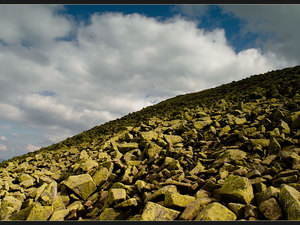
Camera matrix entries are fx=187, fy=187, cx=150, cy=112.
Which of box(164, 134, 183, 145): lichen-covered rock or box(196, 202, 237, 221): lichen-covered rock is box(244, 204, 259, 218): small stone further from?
box(164, 134, 183, 145): lichen-covered rock

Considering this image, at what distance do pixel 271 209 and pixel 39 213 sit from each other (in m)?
6.71

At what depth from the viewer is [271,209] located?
167 inches

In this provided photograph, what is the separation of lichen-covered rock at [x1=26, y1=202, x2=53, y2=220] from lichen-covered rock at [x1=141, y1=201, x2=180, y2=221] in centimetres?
364

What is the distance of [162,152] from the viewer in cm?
903

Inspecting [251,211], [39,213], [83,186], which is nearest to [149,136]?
[83,186]

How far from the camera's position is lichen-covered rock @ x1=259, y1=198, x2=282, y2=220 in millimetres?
4167

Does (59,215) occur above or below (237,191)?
below

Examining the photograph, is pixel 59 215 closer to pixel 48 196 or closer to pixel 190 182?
pixel 48 196

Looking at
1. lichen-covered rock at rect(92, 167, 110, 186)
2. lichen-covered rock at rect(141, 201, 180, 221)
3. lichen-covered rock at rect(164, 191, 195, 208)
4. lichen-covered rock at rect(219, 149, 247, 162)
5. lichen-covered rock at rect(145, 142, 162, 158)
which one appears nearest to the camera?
lichen-covered rock at rect(141, 201, 180, 221)

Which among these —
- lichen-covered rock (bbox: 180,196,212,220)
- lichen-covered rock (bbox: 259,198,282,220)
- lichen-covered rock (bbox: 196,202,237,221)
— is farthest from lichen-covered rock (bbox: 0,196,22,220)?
lichen-covered rock (bbox: 259,198,282,220)

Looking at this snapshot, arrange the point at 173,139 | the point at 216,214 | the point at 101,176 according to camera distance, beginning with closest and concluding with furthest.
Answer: the point at 216,214 < the point at 101,176 < the point at 173,139

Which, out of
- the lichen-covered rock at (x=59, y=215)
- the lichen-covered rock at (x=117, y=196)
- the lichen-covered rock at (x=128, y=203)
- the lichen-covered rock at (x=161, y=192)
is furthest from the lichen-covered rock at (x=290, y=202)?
the lichen-covered rock at (x=59, y=215)

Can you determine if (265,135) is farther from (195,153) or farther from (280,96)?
(280,96)

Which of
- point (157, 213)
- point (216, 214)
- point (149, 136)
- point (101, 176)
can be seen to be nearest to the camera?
point (216, 214)
